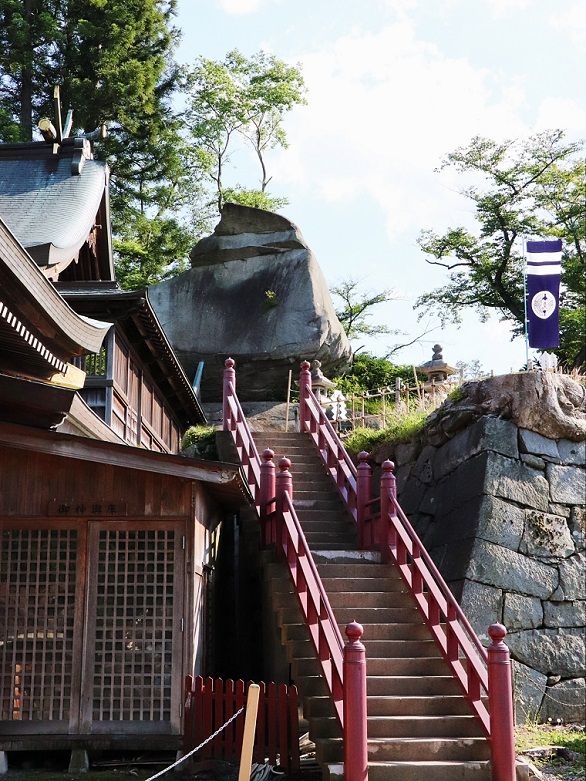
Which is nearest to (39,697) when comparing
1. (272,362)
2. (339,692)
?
(339,692)

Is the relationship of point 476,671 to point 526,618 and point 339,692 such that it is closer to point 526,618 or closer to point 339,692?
point 339,692

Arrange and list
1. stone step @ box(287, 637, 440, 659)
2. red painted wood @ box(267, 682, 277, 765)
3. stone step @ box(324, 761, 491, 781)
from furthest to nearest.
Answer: stone step @ box(287, 637, 440, 659) → red painted wood @ box(267, 682, 277, 765) → stone step @ box(324, 761, 491, 781)

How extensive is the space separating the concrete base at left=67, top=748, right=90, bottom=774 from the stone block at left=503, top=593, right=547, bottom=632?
21.8 ft

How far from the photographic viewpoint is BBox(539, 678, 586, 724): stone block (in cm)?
1302

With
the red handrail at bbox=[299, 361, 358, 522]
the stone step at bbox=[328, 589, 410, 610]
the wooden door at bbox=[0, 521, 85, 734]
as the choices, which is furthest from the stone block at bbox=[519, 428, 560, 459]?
the wooden door at bbox=[0, 521, 85, 734]

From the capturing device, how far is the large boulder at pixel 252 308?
91.8 feet

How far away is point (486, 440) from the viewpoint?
14531mm

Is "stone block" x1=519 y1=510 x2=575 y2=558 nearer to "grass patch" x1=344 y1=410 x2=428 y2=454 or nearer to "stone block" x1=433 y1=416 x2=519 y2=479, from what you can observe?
"stone block" x1=433 y1=416 x2=519 y2=479

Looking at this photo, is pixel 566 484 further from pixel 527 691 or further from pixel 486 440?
pixel 527 691

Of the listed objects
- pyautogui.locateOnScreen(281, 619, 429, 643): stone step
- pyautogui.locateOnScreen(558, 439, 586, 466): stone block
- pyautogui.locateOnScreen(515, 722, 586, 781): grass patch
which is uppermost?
pyautogui.locateOnScreen(558, 439, 586, 466): stone block

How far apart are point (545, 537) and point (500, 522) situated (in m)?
0.89

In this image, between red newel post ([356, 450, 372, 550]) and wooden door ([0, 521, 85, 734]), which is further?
red newel post ([356, 450, 372, 550])

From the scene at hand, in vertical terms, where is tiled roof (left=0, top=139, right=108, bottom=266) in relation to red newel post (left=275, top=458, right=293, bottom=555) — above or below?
above

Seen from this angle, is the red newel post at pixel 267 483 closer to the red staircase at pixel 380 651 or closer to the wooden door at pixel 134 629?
the red staircase at pixel 380 651
